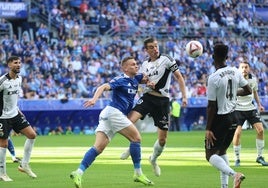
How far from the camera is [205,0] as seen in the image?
5831cm

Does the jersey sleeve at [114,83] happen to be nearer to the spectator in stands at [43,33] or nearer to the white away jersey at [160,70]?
the white away jersey at [160,70]

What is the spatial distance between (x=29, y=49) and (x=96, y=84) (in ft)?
12.4

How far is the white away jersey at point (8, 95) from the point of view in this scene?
17.2 meters

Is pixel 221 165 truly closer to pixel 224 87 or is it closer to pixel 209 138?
pixel 209 138

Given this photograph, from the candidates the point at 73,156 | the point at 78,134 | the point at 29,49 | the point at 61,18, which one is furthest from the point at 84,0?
the point at 73,156

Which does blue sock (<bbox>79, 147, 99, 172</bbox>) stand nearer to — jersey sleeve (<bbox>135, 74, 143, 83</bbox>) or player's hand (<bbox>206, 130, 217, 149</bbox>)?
jersey sleeve (<bbox>135, 74, 143, 83</bbox>)

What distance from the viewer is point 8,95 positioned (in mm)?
17281

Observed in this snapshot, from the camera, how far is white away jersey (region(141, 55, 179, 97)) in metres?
17.7

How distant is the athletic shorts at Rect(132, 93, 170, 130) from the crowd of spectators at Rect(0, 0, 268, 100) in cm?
2314

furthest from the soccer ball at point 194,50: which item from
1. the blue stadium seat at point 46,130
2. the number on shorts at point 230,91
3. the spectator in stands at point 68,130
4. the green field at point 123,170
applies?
the spectator in stands at point 68,130

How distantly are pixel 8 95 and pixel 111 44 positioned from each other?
31490 mm

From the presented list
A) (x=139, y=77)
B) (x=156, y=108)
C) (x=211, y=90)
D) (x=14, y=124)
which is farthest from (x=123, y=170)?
(x=211, y=90)

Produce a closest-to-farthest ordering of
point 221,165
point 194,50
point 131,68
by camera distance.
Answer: point 221,165, point 131,68, point 194,50

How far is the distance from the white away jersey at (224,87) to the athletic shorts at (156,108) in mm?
4204
